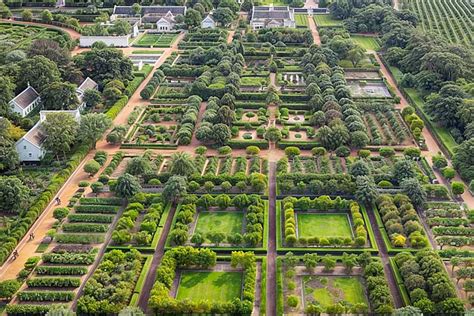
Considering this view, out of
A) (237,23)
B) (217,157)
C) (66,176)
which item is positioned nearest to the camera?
(66,176)

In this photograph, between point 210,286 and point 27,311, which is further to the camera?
point 210,286

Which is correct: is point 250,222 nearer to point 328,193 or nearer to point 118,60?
point 328,193

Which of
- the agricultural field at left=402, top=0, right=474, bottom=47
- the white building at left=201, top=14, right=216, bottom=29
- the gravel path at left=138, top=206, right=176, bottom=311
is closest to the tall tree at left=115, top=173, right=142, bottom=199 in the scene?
the gravel path at left=138, top=206, right=176, bottom=311

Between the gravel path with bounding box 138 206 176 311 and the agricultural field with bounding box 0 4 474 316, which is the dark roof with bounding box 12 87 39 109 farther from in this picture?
the gravel path with bounding box 138 206 176 311

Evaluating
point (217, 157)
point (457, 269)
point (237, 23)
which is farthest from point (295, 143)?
point (237, 23)

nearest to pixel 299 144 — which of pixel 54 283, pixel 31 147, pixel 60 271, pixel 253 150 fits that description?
pixel 253 150

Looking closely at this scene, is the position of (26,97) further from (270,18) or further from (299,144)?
(270,18)
